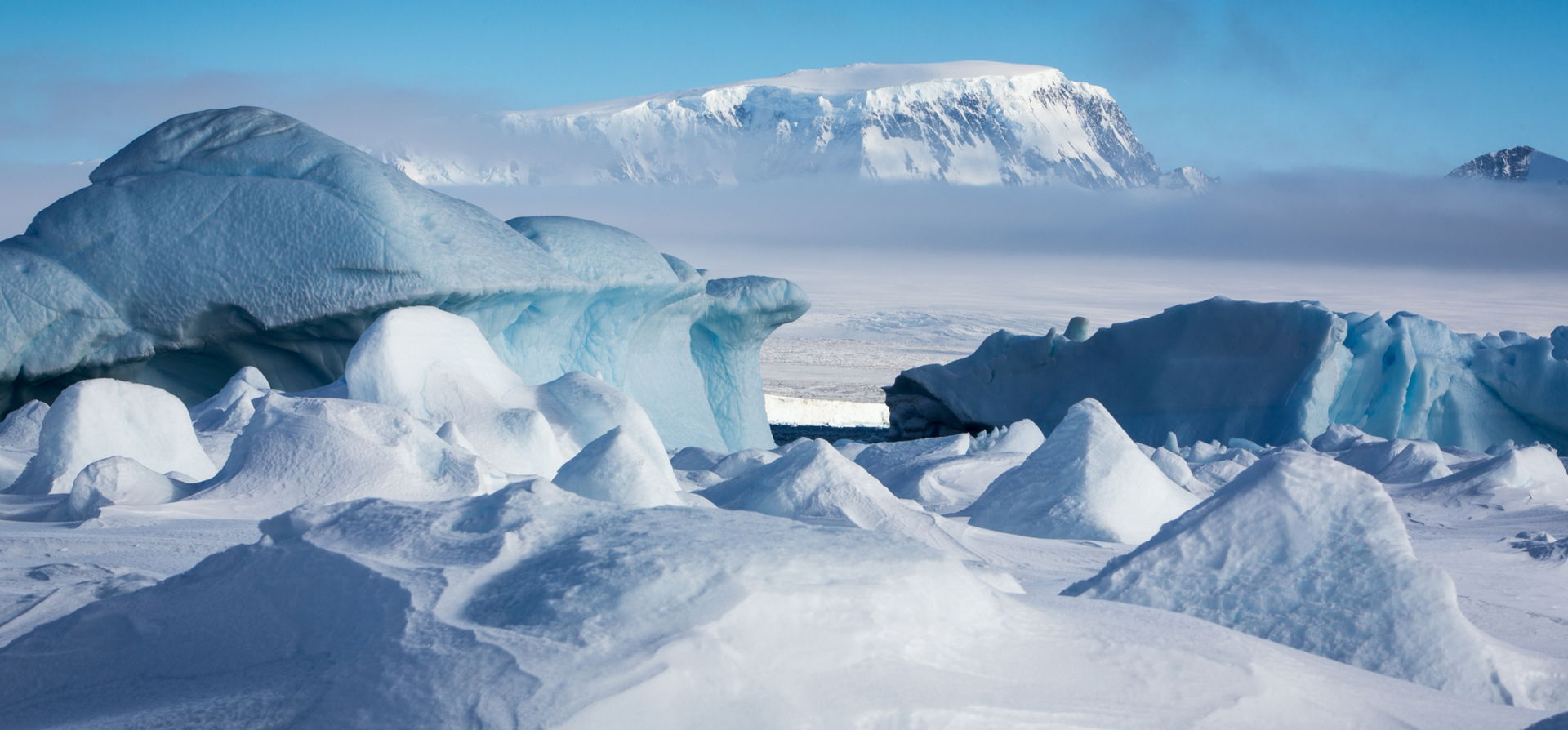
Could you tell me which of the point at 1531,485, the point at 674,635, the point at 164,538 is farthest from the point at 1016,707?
the point at 1531,485

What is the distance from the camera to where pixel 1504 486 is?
23.8ft

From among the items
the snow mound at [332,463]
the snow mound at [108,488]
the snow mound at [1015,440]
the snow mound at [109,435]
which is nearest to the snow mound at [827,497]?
the snow mound at [332,463]

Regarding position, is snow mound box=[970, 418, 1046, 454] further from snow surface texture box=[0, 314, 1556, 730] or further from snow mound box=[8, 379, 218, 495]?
snow surface texture box=[0, 314, 1556, 730]

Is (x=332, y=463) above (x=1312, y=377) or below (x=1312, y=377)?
above

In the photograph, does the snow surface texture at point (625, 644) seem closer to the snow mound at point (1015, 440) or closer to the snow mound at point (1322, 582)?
the snow mound at point (1322, 582)

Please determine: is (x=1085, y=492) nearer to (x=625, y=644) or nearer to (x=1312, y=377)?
(x=625, y=644)

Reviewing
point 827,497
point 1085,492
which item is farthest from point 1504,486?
point 827,497

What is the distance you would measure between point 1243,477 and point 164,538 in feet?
10.1

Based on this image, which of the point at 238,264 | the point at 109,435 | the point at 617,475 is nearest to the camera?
the point at 617,475

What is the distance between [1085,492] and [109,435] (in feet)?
12.6

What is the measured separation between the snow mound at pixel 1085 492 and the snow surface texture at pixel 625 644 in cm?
272

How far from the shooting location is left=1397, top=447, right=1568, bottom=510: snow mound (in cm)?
711

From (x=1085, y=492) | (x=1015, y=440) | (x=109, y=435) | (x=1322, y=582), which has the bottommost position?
(x=1015, y=440)

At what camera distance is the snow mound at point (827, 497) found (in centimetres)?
439
